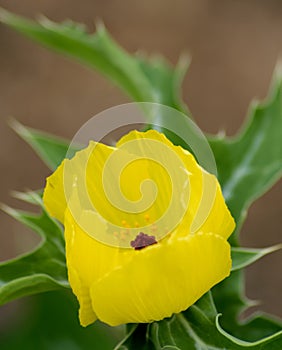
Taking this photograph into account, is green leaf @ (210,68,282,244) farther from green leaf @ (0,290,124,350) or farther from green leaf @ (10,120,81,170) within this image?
green leaf @ (0,290,124,350)

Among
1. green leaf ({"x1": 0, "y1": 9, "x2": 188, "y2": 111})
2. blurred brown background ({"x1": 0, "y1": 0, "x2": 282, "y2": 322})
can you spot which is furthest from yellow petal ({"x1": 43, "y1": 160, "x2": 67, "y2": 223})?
blurred brown background ({"x1": 0, "y1": 0, "x2": 282, "y2": 322})

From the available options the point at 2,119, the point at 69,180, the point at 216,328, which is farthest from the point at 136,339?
the point at 2,119

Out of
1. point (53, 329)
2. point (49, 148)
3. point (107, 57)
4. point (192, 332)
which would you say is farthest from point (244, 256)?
point (53, 329)

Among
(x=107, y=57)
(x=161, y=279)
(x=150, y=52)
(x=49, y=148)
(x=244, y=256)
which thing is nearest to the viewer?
(x=161, y=279)

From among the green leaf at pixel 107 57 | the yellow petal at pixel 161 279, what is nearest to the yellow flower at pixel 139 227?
the yellow petal at pixel 161 279

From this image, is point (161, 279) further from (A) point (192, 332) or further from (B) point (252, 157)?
(B) point (252, 157)

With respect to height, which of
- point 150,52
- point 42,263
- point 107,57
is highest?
point 107,57

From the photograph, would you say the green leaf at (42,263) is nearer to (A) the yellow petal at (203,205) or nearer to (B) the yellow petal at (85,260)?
(B) the yellow petal at (85,260)
